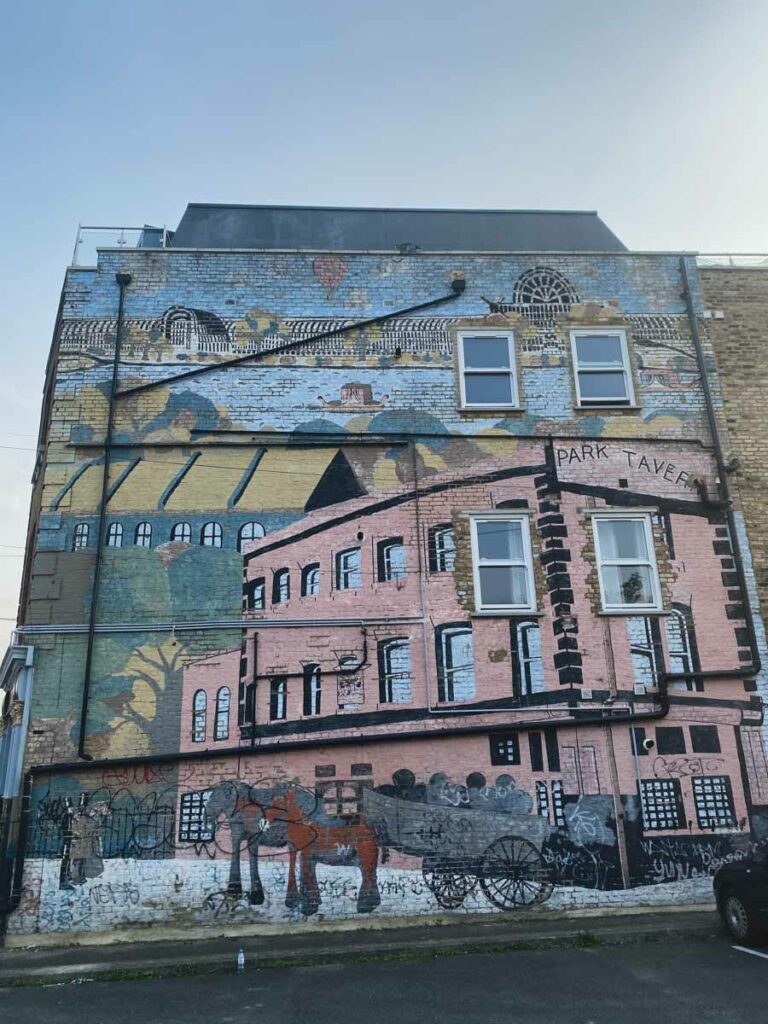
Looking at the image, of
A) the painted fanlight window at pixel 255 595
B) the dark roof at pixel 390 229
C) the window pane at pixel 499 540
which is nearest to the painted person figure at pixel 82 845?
the painted fanlight window at pixel 255 595

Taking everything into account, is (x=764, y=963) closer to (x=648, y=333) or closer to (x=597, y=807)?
(x=597, y=807)

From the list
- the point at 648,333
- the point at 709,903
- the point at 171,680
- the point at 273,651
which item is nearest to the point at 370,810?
the point at 273,651

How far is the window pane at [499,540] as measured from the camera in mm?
12906

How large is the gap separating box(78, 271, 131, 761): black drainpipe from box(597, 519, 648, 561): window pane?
772 cm

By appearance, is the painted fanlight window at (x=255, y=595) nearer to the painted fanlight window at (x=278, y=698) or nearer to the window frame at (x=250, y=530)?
the window frame at (x=250, y=530)

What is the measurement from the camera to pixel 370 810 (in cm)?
1145

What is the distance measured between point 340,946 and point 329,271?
10.3 m

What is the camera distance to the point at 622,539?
Result: 13102mm

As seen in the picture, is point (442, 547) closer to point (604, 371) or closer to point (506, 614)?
point (506, 614)

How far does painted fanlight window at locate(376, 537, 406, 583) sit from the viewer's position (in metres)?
12.6

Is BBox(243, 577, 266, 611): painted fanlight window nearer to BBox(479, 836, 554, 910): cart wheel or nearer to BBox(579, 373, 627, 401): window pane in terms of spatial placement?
BBox(479, 836, 554, 910): cart wheel

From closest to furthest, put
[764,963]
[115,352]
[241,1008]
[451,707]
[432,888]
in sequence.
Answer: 1. [241,1008]
2. [764,963]
3. [432,888]
4. [451,707]
5. [115,352]

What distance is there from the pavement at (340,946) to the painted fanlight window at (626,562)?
14.3 ft

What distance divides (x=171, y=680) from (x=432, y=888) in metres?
4.63
